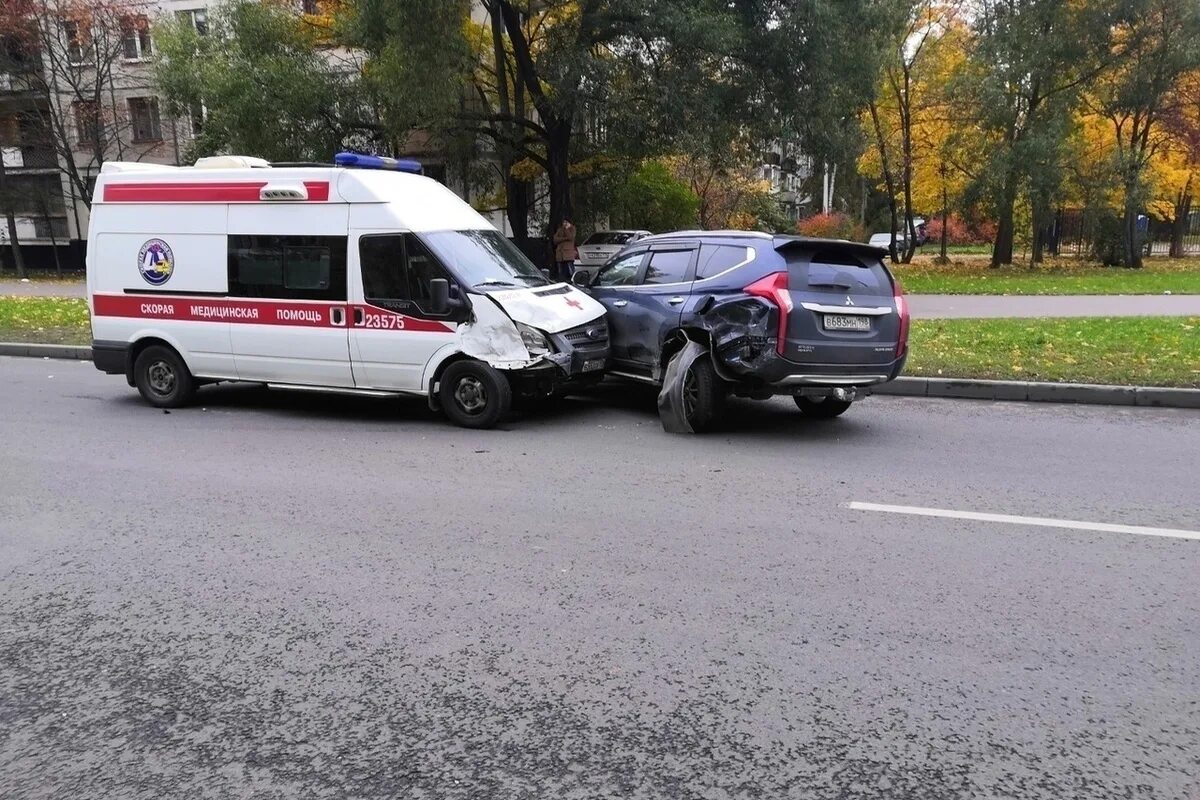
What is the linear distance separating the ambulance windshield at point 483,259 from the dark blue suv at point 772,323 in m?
1.41

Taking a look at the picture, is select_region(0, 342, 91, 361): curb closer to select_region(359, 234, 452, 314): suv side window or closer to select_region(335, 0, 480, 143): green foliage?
select_region(359, 234, 452, 314): suv side window

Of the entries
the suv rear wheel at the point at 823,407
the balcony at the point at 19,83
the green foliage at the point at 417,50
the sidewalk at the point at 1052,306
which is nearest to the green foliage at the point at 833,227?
the sidewalk at the point at 1052,306

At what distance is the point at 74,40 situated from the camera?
32.3 metres

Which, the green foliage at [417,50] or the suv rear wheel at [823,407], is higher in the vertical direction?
the green foliage at [417,50]

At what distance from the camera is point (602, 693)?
3.52 metres

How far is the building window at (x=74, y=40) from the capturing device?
3206 cm

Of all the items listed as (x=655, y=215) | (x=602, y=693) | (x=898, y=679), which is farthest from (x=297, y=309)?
(x=655, y=215)

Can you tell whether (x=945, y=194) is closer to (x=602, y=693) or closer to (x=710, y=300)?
(x=710, y=300)

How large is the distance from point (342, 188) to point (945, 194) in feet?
104

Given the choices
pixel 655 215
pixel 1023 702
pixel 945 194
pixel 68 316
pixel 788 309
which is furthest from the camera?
pixel 945 194

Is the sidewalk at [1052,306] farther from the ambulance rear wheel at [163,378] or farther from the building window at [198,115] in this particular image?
the building window at [198,115]

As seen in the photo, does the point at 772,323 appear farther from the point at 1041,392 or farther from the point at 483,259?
the point at 1041,392

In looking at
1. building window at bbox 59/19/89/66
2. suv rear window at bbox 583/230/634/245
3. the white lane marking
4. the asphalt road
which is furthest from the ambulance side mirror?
building window at bbox 59/19/89/66

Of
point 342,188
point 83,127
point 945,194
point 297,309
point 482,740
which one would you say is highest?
point 83,127
